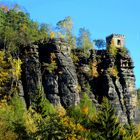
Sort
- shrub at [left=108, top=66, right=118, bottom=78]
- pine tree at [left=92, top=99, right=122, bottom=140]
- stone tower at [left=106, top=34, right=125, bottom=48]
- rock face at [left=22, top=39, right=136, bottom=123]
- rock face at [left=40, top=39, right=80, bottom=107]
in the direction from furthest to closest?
stone tower at [left=106, top=34, right=125, bottom=48] → shrub at [left=108, top=66, right=118, bottom=78] → rock face at [left=22, top=39, right=136, bottom=123] → rock face at [left=40, top=39, right=80, bottom=107] → pine tree at [left=92, top=99, right=122, bottom=140]

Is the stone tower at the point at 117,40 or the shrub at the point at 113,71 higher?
the stone tower at the point at 117,40

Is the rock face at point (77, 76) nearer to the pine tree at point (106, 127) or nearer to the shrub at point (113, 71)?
the shrub at point (113, 71)

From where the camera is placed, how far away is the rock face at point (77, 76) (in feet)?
341

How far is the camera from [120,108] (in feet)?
362

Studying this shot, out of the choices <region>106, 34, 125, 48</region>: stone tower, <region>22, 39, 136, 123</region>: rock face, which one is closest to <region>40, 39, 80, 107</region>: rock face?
<region>22, 39, 136, 123</region>: rock face

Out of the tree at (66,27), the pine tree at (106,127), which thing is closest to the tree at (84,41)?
the tree at (66,27)

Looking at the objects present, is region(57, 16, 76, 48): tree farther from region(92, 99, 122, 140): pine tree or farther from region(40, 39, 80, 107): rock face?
region(92, 99, 122, 140): pine tree

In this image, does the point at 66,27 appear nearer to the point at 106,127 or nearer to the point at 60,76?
the point at 60,76

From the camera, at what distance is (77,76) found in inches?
4355

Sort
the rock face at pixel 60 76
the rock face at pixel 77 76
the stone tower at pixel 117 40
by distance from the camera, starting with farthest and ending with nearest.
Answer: the stone tower at pixel 117 40, the rock face at pixel 77 76, the rock face at pixel 60 76

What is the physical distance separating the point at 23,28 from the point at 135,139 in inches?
1681

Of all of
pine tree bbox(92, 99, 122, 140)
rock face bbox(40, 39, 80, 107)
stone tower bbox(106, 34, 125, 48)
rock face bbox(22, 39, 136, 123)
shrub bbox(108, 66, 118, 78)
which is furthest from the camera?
stone tower bbox(106, 34, 125, 48)

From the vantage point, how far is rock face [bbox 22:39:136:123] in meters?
104

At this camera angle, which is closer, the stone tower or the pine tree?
the pine tree
